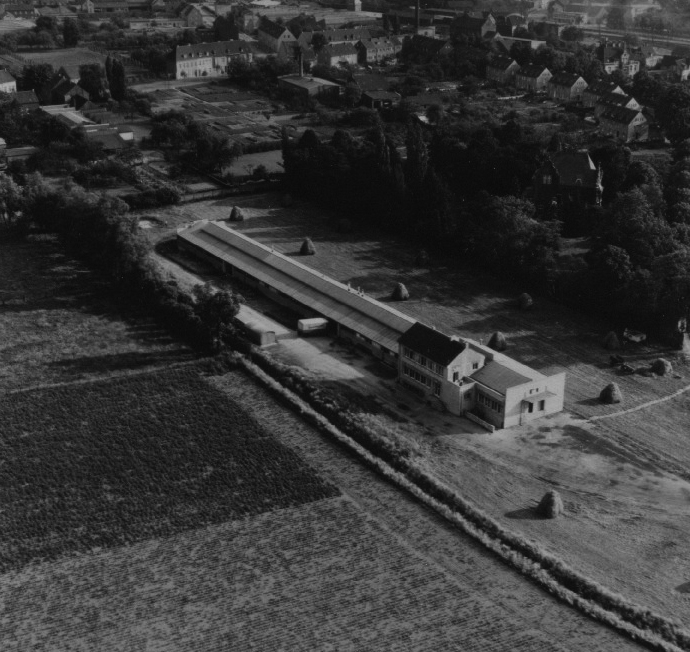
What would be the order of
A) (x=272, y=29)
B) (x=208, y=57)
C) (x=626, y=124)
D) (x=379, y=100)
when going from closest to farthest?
(x=626, y=124) → (x=379, y=100) → (x=208, y=57) → (x=272, y=29)

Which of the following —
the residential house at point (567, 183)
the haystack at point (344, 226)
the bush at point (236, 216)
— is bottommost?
the haystack at point (344, 226)

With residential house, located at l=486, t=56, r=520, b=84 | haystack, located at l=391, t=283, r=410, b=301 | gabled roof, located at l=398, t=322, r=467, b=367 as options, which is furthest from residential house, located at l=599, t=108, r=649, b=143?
gabled roof, located at l=398, t=322, r=467, b=367

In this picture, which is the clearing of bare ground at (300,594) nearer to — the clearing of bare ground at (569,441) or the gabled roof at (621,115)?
the clearing of bare ground at (569,441)

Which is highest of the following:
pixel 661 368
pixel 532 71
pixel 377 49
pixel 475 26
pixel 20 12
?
pixel 20 12

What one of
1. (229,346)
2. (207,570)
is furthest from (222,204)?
(207,570)

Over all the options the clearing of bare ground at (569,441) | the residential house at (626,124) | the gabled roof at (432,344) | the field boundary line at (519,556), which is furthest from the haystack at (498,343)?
the residential house at (626,124)

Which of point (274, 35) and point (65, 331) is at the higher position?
point (274, 35)

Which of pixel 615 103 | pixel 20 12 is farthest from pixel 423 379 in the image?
pixel 20 12

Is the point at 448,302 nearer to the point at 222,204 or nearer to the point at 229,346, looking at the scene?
the point at 229,346

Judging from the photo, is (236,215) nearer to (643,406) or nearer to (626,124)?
(643,406)
